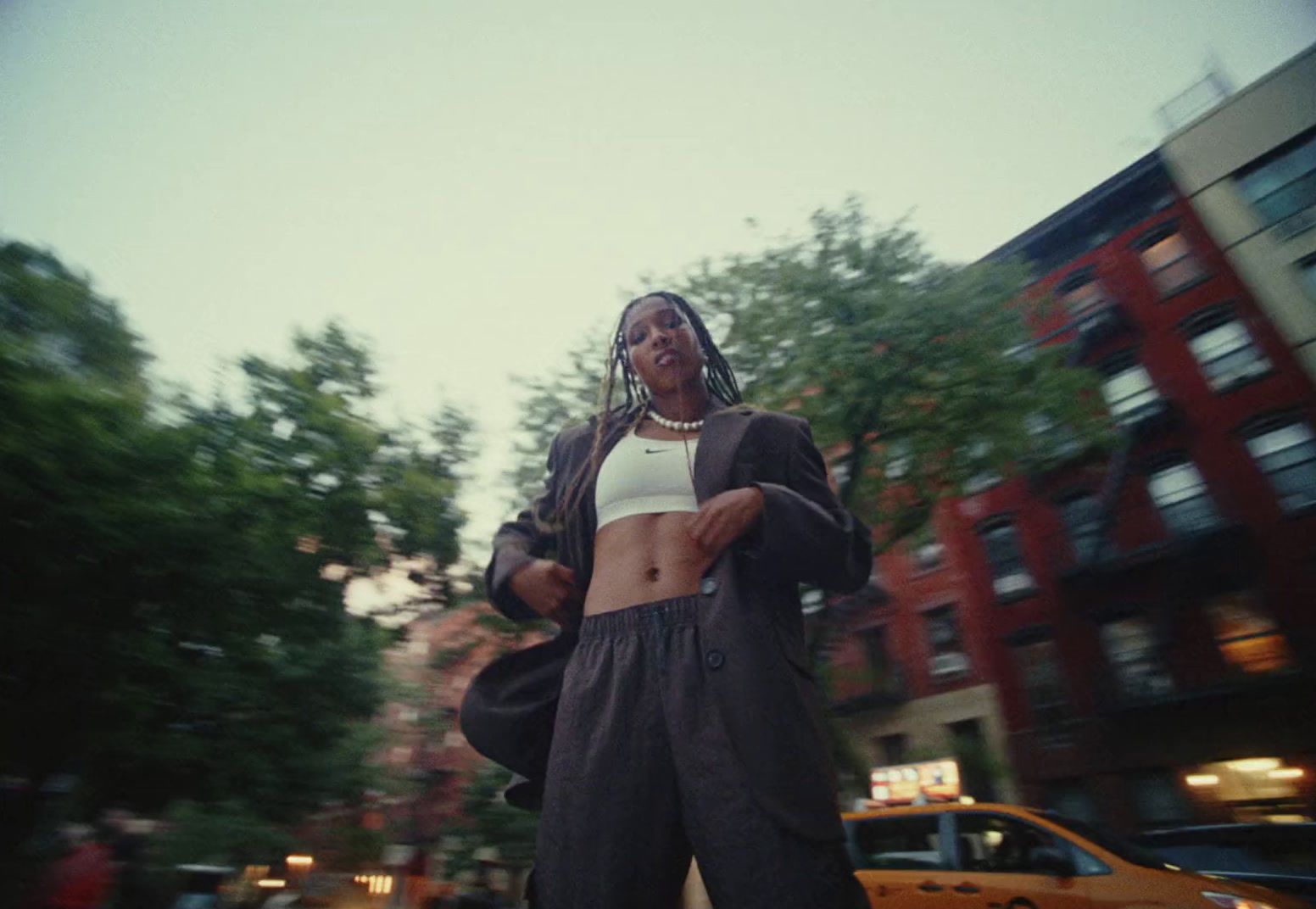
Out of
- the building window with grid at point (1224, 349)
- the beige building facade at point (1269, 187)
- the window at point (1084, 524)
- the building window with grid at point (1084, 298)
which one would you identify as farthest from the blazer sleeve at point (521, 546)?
the building window with grid at point (1084, 298)

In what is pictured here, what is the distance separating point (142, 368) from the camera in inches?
483

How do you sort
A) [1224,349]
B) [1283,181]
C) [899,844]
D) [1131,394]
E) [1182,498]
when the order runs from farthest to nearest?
[1131,394]
[1224,349]
[1182,498]
[1283,181]
[899,844]

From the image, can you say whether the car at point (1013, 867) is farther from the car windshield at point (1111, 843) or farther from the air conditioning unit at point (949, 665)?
the air conditioning unit at point (949, 665)

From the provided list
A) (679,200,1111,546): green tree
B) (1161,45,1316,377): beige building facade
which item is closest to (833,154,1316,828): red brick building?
(1161,45,1316,377): beige building facade

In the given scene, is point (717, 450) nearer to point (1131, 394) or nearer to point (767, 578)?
point (767, 578)

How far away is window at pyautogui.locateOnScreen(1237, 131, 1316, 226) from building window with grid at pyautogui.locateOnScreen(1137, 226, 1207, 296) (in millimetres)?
1634

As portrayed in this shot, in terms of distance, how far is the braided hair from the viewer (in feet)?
6.10

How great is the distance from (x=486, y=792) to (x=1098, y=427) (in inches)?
624

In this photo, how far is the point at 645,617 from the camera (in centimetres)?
148

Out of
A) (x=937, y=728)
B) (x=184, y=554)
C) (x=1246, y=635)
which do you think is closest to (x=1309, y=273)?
(x=1246, y=635)

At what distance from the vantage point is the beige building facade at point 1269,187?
45.8ft

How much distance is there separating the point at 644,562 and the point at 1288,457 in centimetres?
1861

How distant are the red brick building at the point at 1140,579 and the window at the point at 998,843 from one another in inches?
343

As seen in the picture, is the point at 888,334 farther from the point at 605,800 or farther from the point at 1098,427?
the point at 605,800
